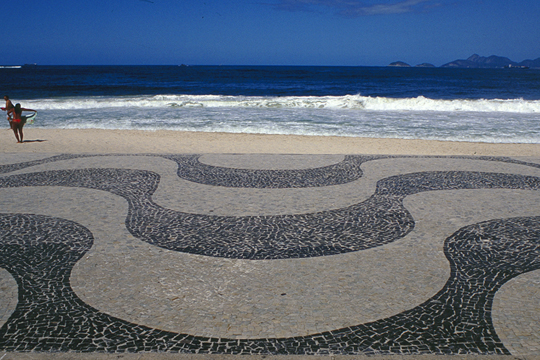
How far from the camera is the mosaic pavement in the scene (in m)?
2.78

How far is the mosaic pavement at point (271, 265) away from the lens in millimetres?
2783

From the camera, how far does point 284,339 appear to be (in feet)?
9.04

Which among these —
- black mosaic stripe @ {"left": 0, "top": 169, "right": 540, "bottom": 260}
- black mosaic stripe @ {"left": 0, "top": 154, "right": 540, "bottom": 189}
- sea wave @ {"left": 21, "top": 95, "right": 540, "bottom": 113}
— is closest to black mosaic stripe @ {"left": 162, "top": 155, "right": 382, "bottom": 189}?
black mosaic stripe @ {"left": 0, "top": 154, "right": 540, "bottom": 189}

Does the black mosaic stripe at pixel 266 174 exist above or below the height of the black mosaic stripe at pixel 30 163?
above

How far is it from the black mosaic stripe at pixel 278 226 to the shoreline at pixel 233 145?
4380 millimetres

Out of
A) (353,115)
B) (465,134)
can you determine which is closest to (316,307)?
(465,134)

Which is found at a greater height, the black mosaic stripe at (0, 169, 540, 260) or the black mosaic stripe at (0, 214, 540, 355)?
the black mosaic stripe at (0, 214, 540, 355)

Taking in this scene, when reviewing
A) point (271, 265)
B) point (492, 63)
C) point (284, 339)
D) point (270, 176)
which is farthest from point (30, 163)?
point (492, 63)

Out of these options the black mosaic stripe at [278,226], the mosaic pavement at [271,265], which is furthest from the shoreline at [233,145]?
the black mosaic stripe at [278,226]

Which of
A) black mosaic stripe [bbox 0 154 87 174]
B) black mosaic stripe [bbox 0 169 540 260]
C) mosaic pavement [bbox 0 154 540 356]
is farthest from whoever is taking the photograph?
black mosaic stripe [bbox 0 154 87 174]

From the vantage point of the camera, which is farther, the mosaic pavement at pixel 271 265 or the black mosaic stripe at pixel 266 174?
the black mosaic stripe at pixel 266 174

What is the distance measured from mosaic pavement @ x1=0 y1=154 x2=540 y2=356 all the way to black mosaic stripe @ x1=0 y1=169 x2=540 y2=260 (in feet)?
0.09

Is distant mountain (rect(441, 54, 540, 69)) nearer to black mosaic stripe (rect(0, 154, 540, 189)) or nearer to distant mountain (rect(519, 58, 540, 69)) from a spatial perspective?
distant mountain (rect(519, 58, 540, 69))

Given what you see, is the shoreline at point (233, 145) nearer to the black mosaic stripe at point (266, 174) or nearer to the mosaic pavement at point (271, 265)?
A: the black mosaic stripe at point (266, 174)
